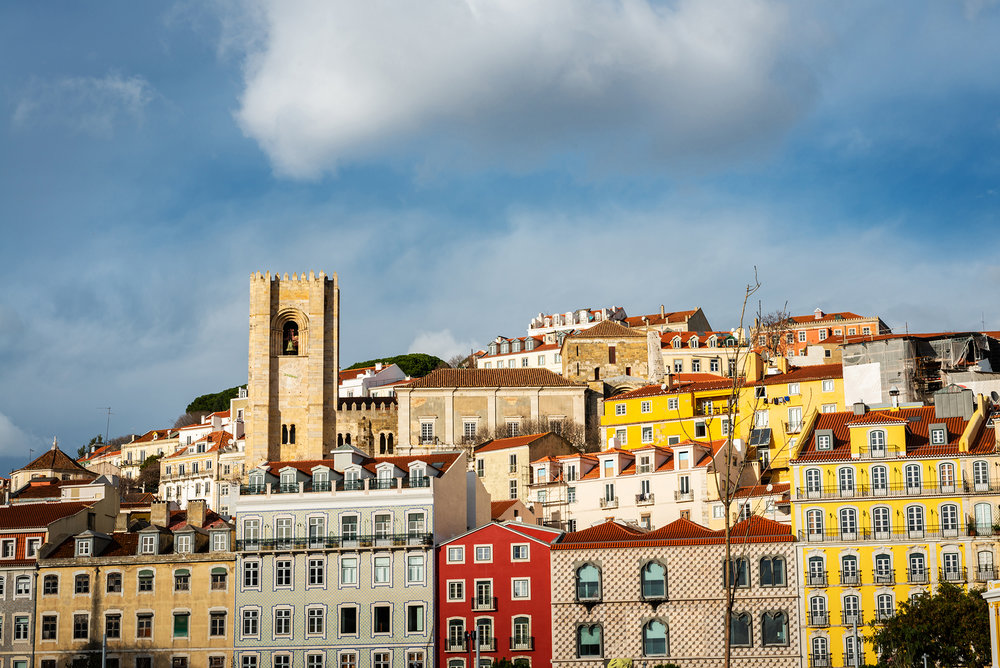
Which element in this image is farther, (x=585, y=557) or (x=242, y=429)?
(x=242, y=429)

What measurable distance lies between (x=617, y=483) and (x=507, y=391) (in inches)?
1299

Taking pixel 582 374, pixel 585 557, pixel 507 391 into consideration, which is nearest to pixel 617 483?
pixel 585 557

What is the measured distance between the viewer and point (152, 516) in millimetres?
65188

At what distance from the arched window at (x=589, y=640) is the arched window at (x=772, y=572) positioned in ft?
20.8

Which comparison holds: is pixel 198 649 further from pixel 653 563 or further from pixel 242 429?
pixel 242 429

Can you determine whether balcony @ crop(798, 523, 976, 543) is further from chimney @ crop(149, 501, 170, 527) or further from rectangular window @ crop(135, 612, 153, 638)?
chimney @ crop(149, 501, 170, 527)

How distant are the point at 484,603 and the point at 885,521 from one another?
50.6 ft

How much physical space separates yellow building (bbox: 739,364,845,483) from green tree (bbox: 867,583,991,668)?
900 inches

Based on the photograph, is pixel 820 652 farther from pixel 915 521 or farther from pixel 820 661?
pixel 915 521

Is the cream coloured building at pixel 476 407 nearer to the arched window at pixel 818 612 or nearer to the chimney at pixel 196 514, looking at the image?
the chimney at pixel 196 514

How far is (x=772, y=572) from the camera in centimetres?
5259

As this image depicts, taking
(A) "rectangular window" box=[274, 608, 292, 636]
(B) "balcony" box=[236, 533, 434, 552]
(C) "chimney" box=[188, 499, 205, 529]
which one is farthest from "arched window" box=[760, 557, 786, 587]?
(C) "chimney" box=[188, 499, 205, 529]

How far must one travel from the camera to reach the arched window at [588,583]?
53.7 metres

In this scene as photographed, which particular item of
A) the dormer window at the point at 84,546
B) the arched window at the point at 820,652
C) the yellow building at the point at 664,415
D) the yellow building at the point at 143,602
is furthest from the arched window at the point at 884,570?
the dormer window at the point at 84,546
